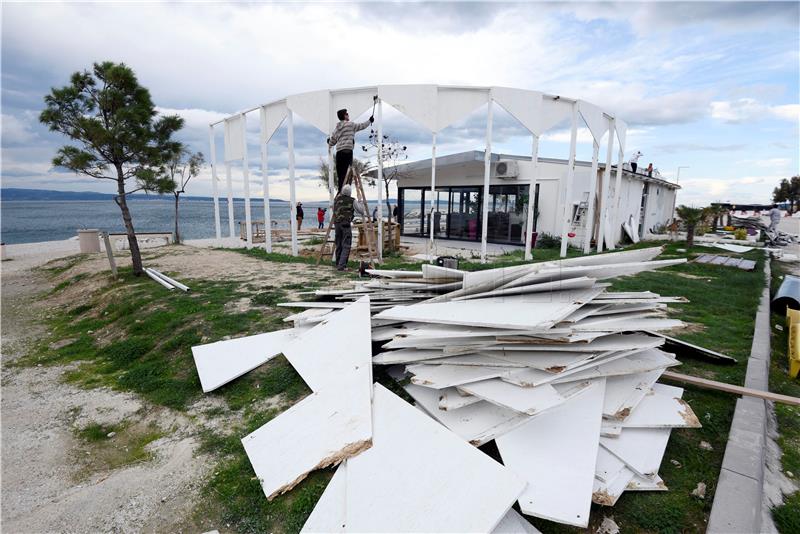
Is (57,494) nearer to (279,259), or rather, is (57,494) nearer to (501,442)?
(501,442)

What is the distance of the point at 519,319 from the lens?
115 inches

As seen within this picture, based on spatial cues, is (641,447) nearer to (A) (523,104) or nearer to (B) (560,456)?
(B) (560,456)

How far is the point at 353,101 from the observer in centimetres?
977

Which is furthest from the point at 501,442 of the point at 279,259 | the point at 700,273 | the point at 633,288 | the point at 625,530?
the point at 700,273

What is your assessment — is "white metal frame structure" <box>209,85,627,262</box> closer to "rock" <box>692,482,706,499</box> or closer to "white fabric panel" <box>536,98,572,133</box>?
"white fabric panel" <box>536,98,572,133</box>

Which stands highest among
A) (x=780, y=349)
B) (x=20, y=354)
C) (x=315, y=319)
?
(x=315, y=319)

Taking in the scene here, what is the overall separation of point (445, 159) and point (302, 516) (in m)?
14.5

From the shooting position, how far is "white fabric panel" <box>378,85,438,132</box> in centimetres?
936

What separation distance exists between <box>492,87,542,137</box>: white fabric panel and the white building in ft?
14.2

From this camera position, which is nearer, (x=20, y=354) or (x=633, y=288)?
(x=20, y=354)

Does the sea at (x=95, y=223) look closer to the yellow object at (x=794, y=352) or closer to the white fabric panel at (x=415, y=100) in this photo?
the white fabric panel at (x=415, y=100)

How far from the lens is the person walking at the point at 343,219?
8.26m

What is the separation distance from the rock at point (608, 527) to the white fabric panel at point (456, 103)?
8890 millimetres

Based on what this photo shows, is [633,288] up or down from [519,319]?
down
